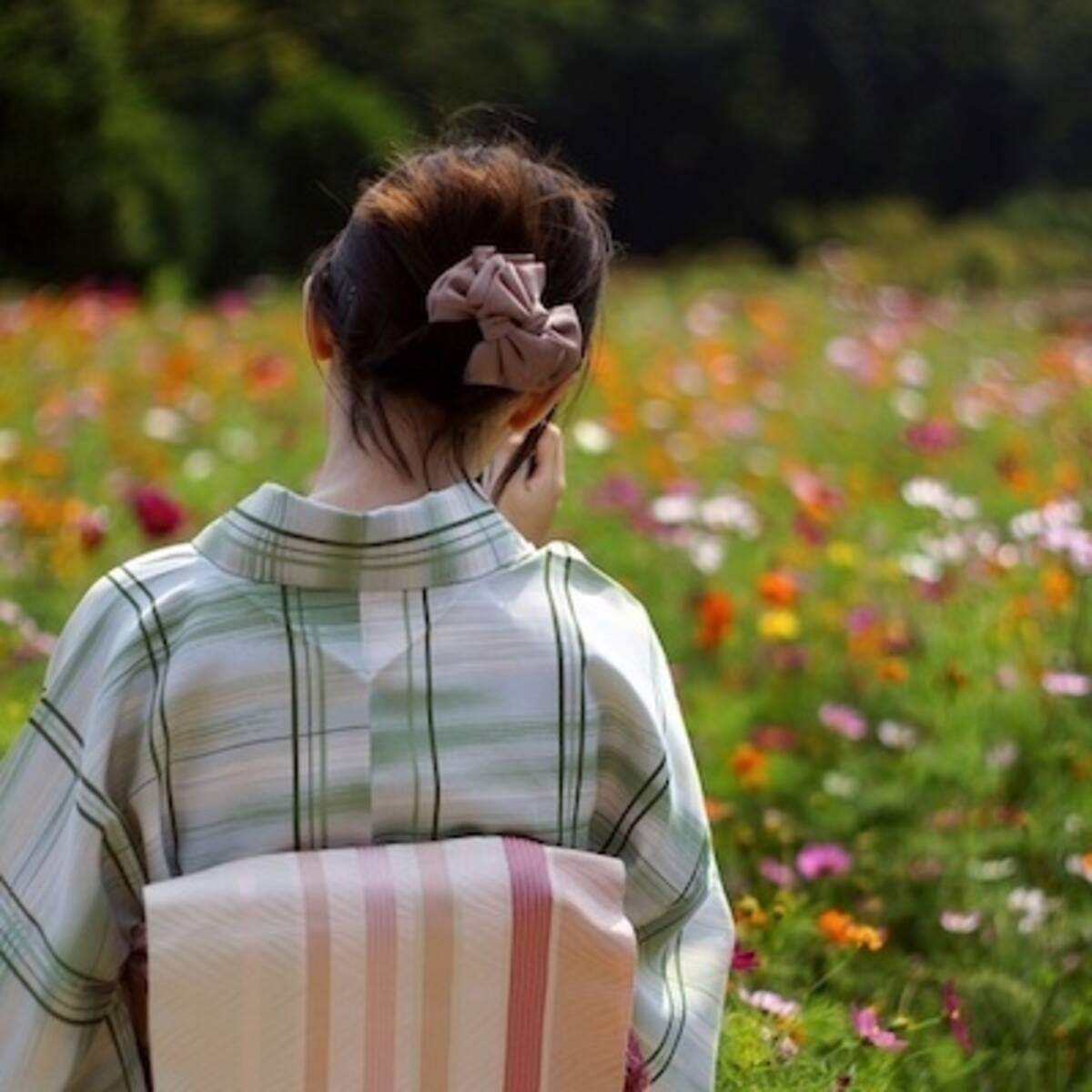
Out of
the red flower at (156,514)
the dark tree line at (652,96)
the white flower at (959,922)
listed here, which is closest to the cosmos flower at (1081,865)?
the white flower at (959,922)

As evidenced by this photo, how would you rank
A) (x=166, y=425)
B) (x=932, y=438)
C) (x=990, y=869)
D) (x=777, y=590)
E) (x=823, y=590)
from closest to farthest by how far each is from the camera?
(x=990, y=869)
(x=777, y=590)
(x=823, y=590)
(x=932, y=438)
(x=166, y=425)

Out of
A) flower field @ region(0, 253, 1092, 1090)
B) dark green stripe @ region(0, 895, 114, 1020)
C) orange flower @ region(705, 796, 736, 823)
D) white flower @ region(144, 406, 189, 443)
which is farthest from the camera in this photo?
white flower @ region(144, 406, 189, 443)

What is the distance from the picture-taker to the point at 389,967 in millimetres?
1425

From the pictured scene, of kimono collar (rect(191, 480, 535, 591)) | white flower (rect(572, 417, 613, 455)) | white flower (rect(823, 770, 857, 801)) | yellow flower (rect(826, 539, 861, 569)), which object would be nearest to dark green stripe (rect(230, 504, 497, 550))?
kimono collar (rect(191, 480, 535, 591))

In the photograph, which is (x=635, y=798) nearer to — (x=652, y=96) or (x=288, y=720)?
(x=288, y=720)

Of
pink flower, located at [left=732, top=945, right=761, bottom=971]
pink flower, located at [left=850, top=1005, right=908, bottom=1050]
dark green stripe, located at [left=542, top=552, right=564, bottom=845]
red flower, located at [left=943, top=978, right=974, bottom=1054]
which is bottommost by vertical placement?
red flower, located at [left=943, top=978, right=974, bottom=1054]

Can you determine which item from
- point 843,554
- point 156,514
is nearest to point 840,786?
point 843,554

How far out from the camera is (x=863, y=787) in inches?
117

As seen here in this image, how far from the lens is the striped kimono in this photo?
1.47 meters

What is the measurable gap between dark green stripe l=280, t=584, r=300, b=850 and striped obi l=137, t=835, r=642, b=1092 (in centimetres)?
3

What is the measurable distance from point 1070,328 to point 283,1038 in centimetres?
699

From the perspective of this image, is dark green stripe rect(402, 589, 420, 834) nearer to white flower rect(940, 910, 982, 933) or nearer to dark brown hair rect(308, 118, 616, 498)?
dark brown hair rect(308, 118, 616, 498)

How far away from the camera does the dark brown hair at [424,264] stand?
1.50 meters

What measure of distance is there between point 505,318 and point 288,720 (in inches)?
11.0
